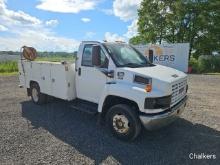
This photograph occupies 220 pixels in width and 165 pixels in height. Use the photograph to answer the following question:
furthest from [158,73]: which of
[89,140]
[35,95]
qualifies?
[35,95]

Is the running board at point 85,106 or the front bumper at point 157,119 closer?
the front bumper at point 157,119

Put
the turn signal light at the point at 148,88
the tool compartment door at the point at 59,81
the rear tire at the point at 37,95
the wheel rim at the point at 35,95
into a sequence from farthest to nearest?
the wheel rim at the point at 35,95 → the rear tire at the point at 37,95 → the tool compartment door at the point at 59,81 → the turn signal light at the point at 148,88

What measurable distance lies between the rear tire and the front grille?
5097 millimetres

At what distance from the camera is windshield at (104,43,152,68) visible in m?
6.57

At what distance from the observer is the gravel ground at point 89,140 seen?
17.9 feet

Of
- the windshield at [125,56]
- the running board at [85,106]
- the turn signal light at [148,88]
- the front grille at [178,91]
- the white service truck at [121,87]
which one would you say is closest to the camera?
the turn signal light at [148,88]

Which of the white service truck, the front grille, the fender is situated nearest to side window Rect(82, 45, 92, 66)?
the white service truck

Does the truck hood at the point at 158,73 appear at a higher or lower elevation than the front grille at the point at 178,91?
higher

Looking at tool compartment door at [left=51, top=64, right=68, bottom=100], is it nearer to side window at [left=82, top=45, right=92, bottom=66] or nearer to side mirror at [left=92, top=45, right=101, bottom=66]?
side window at [left=82, top=45, right=92, bottom=66]

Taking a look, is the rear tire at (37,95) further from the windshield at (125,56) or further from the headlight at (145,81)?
the headlight at (145,81)

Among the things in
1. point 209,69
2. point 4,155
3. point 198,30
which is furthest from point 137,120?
point 198,30

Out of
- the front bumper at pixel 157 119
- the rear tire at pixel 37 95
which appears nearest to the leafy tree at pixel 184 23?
the rear tire at pixel 37 95

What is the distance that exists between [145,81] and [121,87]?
58cm

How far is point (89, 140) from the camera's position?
638 centimetres
